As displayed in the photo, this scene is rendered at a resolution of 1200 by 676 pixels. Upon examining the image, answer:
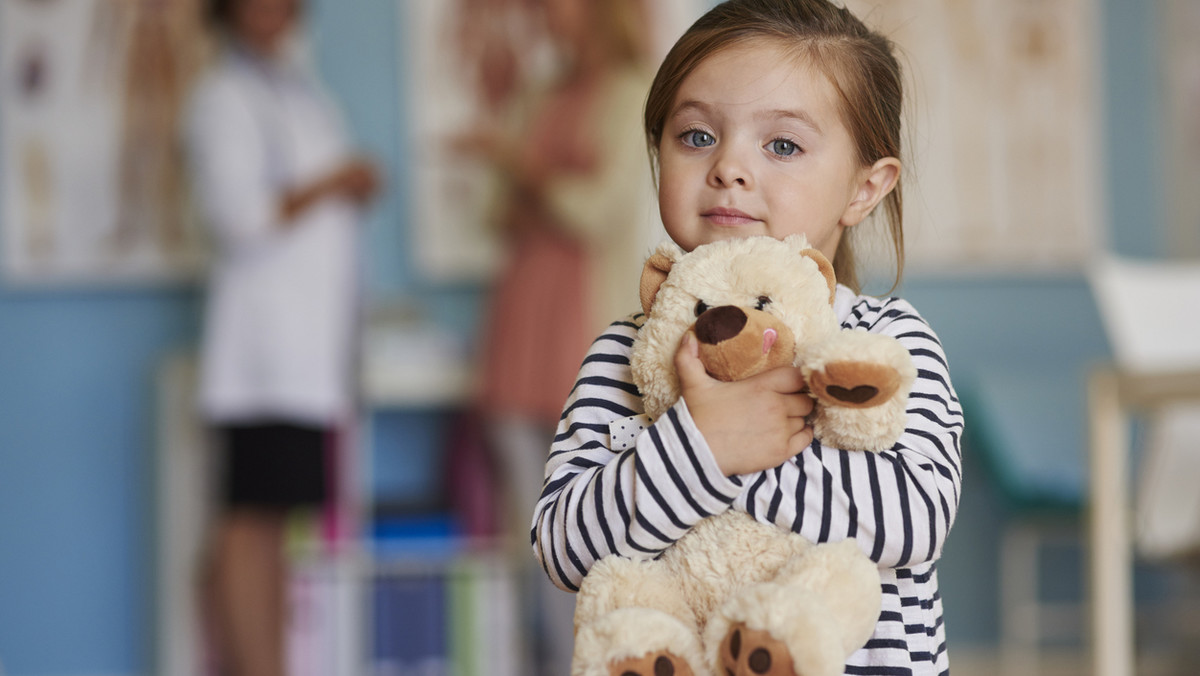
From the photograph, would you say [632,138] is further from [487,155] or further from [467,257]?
[467,257]

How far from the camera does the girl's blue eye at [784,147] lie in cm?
81

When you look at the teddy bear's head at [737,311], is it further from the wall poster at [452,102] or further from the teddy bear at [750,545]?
the wall poster at [452,102]

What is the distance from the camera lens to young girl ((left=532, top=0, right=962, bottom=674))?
2.31ft

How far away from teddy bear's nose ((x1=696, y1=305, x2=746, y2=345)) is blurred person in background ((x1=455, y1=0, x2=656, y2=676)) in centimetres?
160

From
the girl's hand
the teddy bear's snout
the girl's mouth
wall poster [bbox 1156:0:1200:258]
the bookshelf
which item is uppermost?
wall poster [bbox 1156:0:1200:258]

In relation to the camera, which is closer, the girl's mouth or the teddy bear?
the teddy bear

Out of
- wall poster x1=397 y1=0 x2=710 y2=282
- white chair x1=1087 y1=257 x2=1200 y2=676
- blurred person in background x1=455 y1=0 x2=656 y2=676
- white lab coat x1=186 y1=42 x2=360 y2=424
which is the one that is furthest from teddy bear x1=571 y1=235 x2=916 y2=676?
wall poster x1=397 y1=0 x2=710 y2=282

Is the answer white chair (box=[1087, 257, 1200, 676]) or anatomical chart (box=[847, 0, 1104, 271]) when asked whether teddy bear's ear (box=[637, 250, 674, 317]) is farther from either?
anatomical chart (box=[847, 0, 1104, 271])

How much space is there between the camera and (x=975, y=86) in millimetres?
3002

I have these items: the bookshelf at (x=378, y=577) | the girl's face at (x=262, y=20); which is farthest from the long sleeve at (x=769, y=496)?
the girl's face at (x=262, y=20)

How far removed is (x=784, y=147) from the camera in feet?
2.67

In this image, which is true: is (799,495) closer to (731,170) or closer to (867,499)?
(867,499)

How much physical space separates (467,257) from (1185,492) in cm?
165

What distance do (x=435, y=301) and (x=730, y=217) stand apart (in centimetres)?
212
